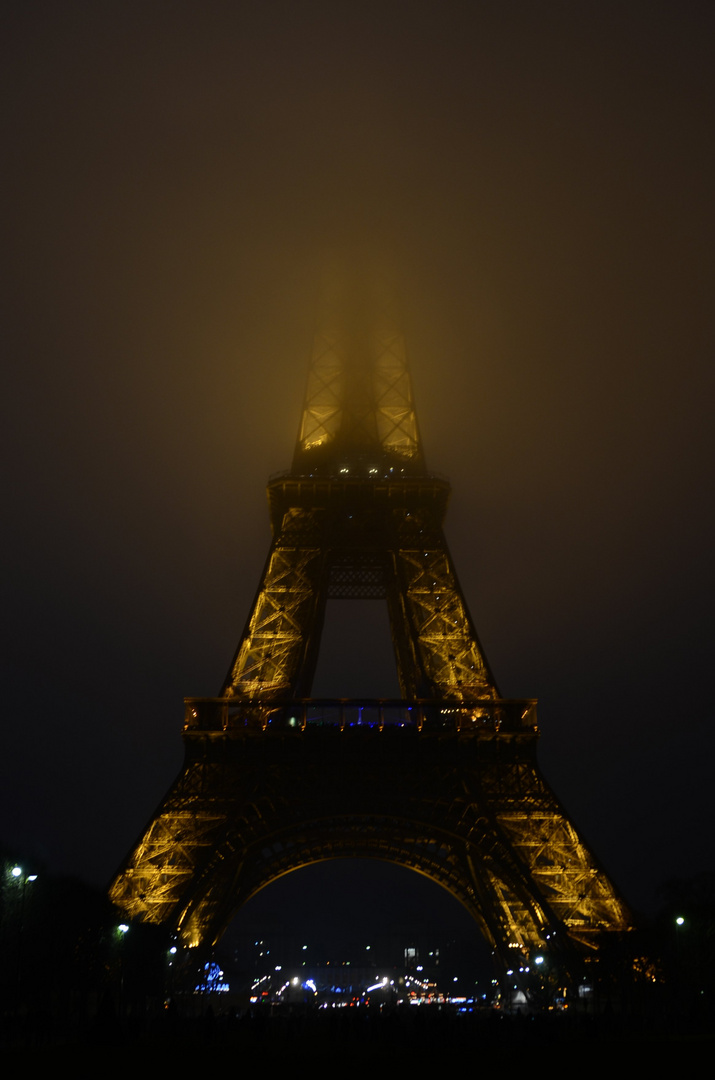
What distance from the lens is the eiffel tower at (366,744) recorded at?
52.4m

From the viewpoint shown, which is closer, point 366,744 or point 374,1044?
point 374,1044

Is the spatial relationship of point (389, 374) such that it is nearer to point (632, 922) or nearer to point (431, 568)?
point (431, 568)

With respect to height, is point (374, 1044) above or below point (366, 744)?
below

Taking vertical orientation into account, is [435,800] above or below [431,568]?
below

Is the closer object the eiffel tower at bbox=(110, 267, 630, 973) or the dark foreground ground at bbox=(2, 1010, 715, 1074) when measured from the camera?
the dark foreground ground at bbox=(2, 1010, 715, 1074)

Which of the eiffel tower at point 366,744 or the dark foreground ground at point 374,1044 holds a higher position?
the eiffel tower at point 366,744

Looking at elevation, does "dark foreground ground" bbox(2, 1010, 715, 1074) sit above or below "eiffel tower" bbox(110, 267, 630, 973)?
below

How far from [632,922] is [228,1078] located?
32.8 metres

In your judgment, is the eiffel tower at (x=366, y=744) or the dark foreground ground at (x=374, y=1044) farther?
the eiffel tower at (x=366, y=744)

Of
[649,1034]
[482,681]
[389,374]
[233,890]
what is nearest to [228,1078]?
[649,1034]

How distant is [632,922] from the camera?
49.8m

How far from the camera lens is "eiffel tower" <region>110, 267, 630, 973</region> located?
52.4m

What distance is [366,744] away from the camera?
56688 mm

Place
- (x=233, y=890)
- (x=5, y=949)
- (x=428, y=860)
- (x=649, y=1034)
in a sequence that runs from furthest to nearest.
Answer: (x=428, y=860) → (x=233, y=890) → (x=5, y=949) → (x=649, y=1034)
